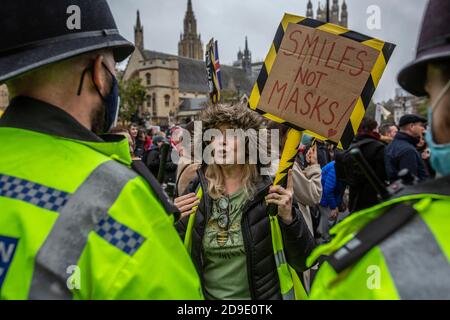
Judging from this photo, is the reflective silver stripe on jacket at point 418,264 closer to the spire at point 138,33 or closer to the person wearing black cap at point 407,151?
the person wearing black cap at point 407,151

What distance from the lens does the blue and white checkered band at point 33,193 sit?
4.31 ft

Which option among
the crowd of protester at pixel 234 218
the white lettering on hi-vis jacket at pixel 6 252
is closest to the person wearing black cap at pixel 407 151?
the crowd of protester at pixel 234 218

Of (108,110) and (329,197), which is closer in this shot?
(108,110)

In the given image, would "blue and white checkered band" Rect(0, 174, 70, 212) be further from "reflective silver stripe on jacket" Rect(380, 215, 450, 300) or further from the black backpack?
the black backpack

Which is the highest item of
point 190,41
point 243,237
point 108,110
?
point 108,110

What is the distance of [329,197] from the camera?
21.2ft

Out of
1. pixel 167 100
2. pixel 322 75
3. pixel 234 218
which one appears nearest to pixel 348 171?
pixel 234 218

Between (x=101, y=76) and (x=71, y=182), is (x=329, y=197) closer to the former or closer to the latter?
(x=101, y=76)

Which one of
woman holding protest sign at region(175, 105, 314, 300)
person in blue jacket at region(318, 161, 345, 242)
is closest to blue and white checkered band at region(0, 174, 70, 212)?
woman holding protest sign at region(175, 105, 314, 300)

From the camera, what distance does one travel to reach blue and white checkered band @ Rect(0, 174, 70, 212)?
1.31m

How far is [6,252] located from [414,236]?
3.86 ft

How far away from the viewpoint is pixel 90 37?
159cm

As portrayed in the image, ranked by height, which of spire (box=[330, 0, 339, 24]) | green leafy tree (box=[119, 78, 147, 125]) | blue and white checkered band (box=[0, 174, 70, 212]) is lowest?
green leafy tree (box=[119, 78, 147, 125])

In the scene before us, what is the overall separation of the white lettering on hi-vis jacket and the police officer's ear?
A: 24.5 inches
